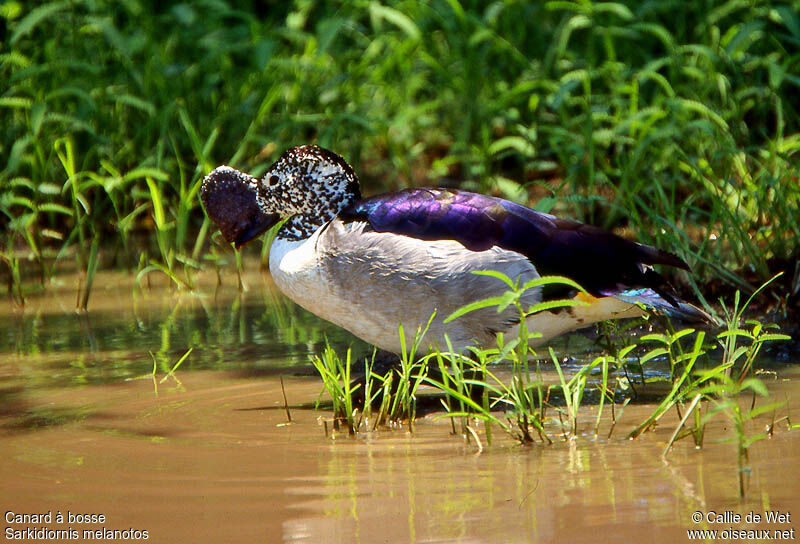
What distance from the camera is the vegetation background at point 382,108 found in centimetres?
590

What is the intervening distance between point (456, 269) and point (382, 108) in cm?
361

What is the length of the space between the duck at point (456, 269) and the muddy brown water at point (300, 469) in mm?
392

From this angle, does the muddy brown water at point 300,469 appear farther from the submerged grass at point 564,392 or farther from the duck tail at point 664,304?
the duck tail at point 664,304

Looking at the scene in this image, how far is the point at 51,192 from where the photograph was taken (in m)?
5.99

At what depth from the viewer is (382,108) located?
7465 mm

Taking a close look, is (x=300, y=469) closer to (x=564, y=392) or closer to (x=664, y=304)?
(x=564, y=392)

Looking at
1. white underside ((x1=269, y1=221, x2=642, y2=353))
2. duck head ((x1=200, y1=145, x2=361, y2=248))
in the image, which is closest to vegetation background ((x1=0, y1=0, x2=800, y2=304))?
duck head ((x1=200, y1=145, x2=361, y2=248))

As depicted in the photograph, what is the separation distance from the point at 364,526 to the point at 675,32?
516cm

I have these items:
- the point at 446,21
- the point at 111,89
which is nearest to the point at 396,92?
the point at 446,21

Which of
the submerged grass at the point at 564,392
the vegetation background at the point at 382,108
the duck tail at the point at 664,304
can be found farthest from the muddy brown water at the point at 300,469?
the vegetation background at the point at 382,108

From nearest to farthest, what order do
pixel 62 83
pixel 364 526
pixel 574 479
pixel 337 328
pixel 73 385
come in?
pixel 364 526
pixel 574 479
pixel 73 385
pixel 337 328
pixel 62 83

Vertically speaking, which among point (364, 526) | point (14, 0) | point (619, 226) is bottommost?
point (364, 526)

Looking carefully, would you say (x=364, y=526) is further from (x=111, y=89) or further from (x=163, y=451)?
(x=111, y=89)

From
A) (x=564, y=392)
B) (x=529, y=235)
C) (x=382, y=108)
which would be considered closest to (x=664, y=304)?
(x=529, y=235)
